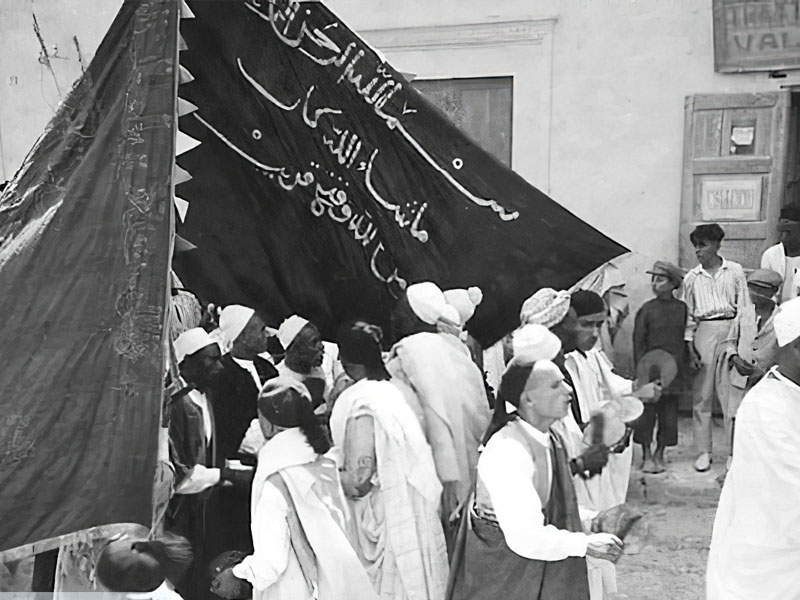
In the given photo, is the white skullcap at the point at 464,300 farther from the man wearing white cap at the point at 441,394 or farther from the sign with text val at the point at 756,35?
the sign with text val at the point at 756,35

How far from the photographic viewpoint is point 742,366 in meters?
4.67

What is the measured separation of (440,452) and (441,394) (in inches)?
7.2

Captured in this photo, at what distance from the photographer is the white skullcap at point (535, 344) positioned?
9.39ft

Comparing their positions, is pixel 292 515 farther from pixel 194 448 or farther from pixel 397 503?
pixel 194 448

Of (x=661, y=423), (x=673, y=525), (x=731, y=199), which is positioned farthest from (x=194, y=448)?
(x=731, y=199)

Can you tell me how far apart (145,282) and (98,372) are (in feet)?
0.78

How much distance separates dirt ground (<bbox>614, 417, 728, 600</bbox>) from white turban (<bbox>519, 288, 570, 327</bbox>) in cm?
115

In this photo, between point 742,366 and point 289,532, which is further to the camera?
point 742,366

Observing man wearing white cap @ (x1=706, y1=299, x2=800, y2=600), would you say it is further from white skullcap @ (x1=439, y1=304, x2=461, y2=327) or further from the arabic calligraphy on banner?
white skullcap @ (x1=439, y1=304, x2=461, y2=327)

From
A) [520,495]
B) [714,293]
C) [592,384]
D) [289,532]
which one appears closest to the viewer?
[520,495]

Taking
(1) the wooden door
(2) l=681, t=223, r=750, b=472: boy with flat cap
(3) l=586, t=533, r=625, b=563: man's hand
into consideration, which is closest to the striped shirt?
(2) l=681, t=223, r=750, b=472: boy with flat cap

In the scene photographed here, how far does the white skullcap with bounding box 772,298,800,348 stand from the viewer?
248 centimetres

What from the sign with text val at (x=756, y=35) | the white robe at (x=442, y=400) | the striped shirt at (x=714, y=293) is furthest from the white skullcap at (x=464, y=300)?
the sign with text val at (x=756, y=35)

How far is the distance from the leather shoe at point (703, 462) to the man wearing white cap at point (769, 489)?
2.09m
